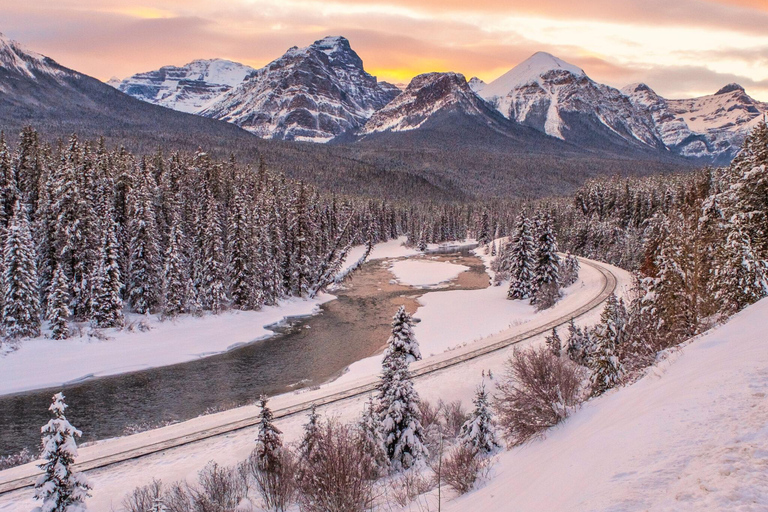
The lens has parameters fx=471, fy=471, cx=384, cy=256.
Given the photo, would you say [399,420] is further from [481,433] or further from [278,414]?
[278,414]

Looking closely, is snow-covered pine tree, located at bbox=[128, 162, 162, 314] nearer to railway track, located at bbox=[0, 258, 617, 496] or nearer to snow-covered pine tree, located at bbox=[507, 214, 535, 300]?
railway track, located at bbox=[0, 258, 617, 496]

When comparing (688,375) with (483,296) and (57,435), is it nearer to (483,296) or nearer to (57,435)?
(57,435)

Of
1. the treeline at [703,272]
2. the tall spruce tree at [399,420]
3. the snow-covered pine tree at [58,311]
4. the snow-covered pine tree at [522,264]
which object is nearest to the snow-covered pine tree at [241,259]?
the snow-covered pine tree at [58,311]

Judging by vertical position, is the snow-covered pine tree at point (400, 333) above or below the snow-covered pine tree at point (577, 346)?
above

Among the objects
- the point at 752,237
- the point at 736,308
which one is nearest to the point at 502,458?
the point at 736,308

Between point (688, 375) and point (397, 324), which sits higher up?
point (688, 375)

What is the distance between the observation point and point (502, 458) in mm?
13555

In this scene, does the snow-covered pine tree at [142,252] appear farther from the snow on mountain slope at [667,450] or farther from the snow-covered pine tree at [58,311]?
the snow on mountain slope at [667,450]

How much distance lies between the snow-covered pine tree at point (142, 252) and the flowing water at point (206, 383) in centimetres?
1302

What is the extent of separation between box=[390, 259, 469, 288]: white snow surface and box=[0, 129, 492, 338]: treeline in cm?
1462

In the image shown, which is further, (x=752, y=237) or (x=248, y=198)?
(x=248, y=198)

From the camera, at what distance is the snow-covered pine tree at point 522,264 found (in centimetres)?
5850

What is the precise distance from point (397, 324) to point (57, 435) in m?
15.8

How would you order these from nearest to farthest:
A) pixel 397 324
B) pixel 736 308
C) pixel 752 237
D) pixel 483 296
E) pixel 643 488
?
pixel 643 488 < pixel 736 308 < pixel 397 324 < pixel 752 237 < pixel 483 296
